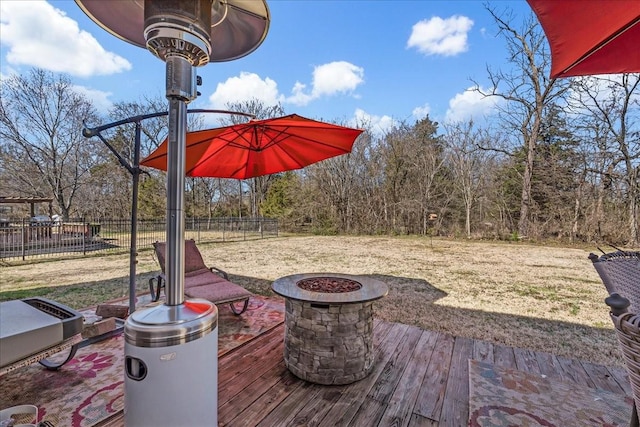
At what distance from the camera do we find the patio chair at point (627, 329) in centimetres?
82

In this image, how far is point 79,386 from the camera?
2.10 m

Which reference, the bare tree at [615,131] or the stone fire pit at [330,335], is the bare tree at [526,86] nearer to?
the bare tree at [615,131]

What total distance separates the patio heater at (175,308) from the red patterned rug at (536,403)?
1.60 meters

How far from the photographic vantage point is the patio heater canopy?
1184 millimetres

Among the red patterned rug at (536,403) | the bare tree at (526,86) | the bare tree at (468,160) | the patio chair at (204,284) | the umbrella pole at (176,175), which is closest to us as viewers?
the umbrella pole at (176,175)

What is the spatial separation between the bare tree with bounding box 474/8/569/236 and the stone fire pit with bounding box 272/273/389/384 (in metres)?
A: 12.7

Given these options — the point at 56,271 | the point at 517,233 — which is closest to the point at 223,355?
the point at 56,271

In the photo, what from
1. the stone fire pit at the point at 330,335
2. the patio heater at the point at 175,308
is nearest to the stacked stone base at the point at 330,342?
the stone fire pit at the point at 330,335

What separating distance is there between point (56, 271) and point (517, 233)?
1472 centimetres

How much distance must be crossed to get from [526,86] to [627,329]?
14.9 meters

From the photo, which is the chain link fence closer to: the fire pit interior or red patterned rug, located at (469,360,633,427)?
the fire pit interior

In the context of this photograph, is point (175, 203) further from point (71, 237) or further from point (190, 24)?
point (71, 237)

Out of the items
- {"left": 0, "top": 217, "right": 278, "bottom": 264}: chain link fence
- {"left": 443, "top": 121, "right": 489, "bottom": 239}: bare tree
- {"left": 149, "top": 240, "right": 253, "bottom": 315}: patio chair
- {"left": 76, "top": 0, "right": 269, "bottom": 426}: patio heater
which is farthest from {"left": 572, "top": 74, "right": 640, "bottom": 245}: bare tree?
{"left": 0, "top": 217, "right": 278, "bottom": 264}: chain link fence

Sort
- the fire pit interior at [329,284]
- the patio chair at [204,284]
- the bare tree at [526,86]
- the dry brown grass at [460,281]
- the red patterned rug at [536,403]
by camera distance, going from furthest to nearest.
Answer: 1. the bare tree at [526,86]
2. the dry brown grass at [460,281]
3. the patio chair at [204,284]
4. the fire pit interior at [329,284]
5. the red patterned rug at [536,403]
